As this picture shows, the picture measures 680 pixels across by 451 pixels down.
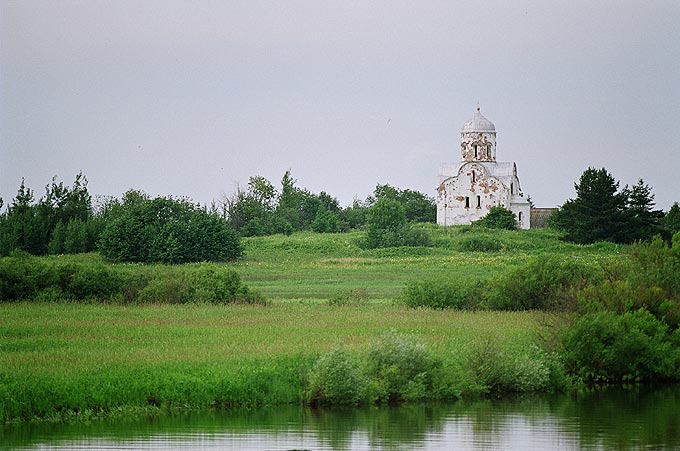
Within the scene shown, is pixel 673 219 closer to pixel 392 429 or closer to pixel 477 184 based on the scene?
pixel 477 184

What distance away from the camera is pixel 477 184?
98.9 metres

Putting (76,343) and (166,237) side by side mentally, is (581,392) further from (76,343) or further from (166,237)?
(166,237)

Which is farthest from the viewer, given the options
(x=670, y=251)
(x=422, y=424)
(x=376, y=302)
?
(x=376, y=302)

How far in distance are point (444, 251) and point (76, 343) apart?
154 ft

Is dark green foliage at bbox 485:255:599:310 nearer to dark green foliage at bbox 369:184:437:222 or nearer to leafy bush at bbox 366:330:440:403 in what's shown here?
leafy bush at bbox 366:330:440:403

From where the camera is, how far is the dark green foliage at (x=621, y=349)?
105ft

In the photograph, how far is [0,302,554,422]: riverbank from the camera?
84.3 feet

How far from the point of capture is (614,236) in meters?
80.3

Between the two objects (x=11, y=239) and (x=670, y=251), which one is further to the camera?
(x=11, y=239)

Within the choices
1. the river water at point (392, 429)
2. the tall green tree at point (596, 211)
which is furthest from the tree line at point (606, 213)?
the river water at point (392, 429)

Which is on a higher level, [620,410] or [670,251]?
[670,251]

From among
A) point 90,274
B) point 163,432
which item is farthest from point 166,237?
point 163,432

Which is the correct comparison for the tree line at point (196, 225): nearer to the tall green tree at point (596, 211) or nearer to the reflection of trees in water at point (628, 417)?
the tall green tree at point (596, 211)

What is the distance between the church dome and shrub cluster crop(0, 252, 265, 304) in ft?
189
